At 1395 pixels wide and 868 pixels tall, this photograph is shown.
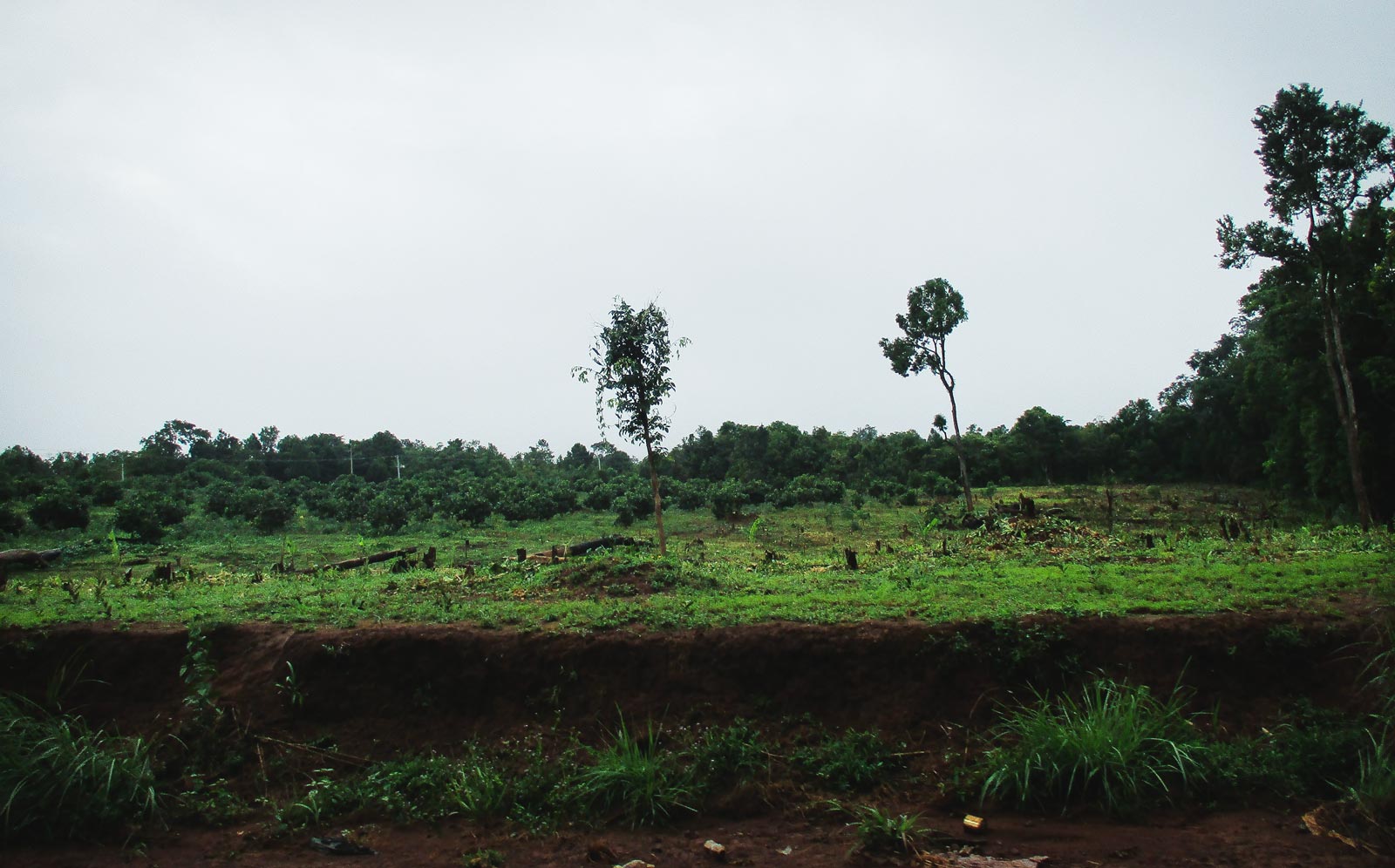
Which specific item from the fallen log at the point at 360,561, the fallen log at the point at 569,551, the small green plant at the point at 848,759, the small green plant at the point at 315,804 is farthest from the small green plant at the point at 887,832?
the fallen log at the point at 360,561

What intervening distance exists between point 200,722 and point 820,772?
17.9 ft

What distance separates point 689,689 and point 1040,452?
43.9 meters

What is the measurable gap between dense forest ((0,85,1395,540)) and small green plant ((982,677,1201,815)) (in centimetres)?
1138

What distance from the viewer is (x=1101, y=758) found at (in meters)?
5.69

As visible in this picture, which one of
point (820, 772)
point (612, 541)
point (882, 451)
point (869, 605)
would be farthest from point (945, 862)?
point (882, 451)

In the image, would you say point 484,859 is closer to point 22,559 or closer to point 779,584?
point 779,584

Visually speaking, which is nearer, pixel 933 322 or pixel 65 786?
pixel 65 786

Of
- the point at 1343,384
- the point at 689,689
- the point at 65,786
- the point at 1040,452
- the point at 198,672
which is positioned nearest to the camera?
the point at 65,786

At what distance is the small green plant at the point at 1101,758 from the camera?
5.64 metres

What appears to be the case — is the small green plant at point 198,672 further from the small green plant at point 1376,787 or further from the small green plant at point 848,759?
the small green plant at point 1376,787

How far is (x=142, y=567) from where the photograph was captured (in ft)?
59.9

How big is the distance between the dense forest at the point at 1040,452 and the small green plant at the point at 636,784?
10621 millimetres

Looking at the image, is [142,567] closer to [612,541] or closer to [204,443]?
[612,541]

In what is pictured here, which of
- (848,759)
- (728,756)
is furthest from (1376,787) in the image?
(728,756)
